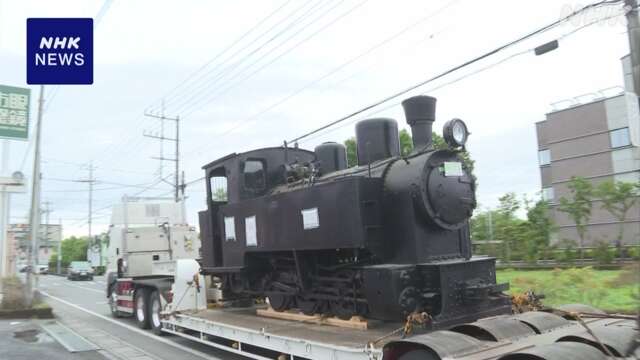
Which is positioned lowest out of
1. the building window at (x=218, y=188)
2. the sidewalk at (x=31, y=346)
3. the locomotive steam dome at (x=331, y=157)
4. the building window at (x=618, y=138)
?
the sidewalk at (x=31, y=346)

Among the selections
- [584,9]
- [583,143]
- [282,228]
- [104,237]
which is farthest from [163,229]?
[583,143]

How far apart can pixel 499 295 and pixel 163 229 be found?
38.3 feet

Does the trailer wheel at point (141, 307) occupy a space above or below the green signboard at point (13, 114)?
below

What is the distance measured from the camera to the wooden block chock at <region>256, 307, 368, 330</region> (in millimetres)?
7262

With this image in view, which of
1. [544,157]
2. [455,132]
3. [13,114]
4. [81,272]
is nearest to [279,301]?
[455,132]

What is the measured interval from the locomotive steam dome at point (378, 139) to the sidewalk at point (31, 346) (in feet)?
18.9

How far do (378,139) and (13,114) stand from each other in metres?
14.2

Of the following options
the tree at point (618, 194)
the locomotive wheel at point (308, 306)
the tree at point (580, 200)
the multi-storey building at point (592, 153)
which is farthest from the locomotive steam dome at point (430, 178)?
the multi-storey building at point (592, 153)

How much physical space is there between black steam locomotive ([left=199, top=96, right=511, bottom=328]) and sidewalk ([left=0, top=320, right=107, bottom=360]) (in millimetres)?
3339

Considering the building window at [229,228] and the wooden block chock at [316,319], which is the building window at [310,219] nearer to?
the wooden block chock at [316,319]

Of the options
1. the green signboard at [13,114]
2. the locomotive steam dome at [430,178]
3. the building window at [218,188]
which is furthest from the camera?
the green signboard at [13,114]

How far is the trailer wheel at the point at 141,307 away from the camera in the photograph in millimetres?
13188

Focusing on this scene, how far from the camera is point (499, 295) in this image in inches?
274

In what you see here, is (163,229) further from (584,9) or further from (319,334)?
(584,9)
